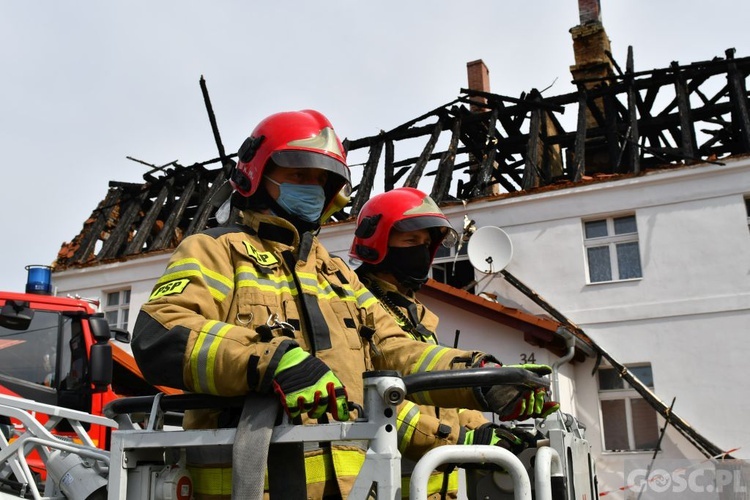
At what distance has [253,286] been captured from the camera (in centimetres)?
240

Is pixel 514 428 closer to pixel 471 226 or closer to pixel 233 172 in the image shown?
pixel 233 172

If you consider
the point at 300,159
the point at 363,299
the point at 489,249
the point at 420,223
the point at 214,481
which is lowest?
the point at 214,481

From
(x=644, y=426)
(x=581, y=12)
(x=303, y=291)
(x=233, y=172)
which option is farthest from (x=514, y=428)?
(x=581, y=12)

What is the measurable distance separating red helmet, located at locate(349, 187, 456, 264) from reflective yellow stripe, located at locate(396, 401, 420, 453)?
1.79m

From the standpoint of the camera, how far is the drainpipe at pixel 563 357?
12.2 meters

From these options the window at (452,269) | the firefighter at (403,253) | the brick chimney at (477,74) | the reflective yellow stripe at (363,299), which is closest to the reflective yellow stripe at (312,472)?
the reflective yellow stripe at (363,299)

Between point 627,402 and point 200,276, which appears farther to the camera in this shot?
point 627,402

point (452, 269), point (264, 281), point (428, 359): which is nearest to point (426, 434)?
point (428, 359)

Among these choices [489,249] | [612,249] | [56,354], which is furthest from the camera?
[612,249]

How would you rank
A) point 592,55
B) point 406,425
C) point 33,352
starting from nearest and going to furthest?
point 406,425 < point 33,352 < point 592,55

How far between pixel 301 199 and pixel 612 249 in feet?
39.9

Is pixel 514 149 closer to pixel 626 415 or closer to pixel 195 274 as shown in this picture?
pixel 626 415

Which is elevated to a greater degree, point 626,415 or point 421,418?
point 626,415

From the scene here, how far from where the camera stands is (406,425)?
3076 millimetres
